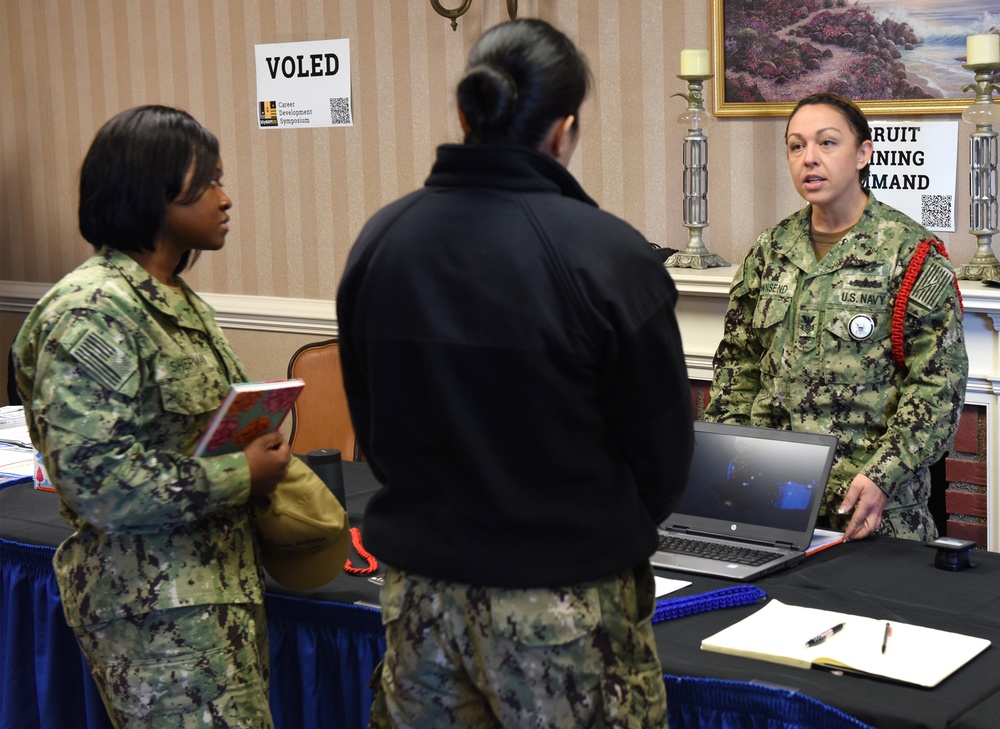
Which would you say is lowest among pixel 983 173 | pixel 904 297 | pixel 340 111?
pixel 904 297

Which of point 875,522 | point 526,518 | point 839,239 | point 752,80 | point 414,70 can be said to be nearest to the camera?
point 526,518

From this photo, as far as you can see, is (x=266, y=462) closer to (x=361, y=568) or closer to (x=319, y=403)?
(x=361, y=568)

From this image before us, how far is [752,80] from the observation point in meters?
3.68

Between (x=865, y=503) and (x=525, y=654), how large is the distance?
1.17 metres

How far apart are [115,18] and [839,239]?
3830mm

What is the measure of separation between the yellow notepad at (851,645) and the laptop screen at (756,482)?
1.05 feet

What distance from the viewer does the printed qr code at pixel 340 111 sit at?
4594 millimetres

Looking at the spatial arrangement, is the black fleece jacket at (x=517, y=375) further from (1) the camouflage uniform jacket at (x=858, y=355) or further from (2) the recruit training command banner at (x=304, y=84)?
(2) the recruit training command banner at (x=304, y=84)

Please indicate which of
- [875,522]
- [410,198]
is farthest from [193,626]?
[875,522]

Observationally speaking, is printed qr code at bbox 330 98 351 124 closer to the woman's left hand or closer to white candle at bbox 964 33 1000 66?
white candle at bbox 964 33 1000 66

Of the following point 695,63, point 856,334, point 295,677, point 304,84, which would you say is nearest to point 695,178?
point 695,63

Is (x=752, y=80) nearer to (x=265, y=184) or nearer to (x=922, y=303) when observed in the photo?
(x=922, y=303)

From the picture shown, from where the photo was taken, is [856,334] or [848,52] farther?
[848,52]

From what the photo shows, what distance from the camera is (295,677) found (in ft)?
7.06
